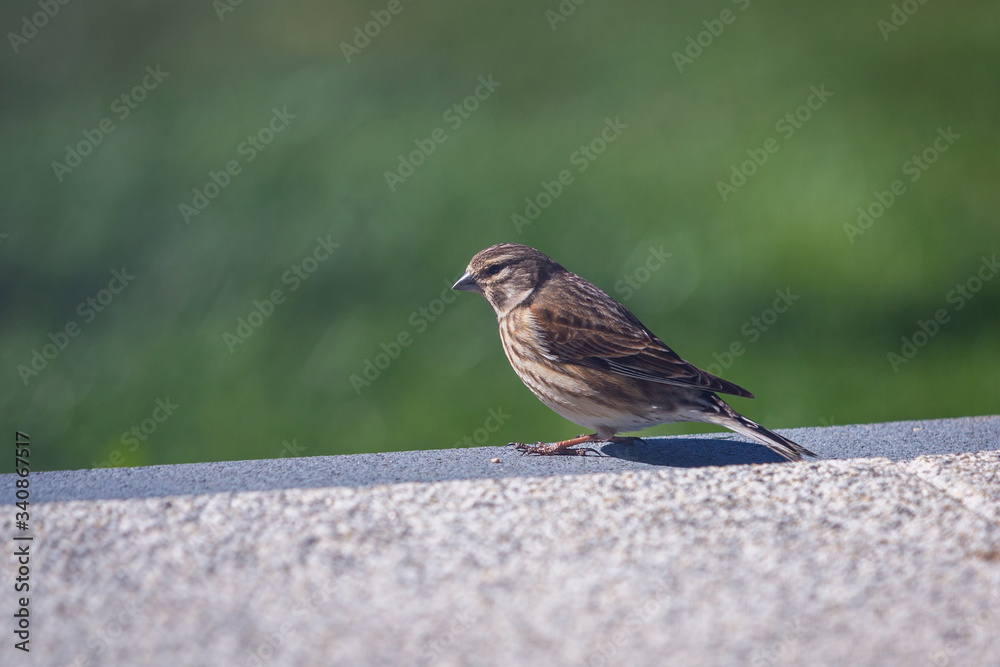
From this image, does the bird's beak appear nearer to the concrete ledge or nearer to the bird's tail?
the concrete ledge

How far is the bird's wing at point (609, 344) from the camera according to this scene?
16.2 ft

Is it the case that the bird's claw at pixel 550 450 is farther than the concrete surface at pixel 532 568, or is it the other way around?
the bird's claw at pixel 550 450

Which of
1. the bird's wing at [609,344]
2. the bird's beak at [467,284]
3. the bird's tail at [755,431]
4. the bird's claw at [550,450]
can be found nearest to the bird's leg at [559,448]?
the bird's claw at [550,450]

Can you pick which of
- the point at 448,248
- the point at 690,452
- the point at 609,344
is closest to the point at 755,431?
the point at 690,452

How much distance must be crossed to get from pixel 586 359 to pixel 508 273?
0.73 meters

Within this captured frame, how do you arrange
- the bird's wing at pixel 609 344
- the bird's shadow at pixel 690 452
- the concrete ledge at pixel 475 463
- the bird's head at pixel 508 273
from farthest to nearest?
the bird's head at pixel 508 273 < the bird's wing at pixel 609 344 < the bird's shadow at pixel 690 452 < the concrete ledge at pixel 475 463

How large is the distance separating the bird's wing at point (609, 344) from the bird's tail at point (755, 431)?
0.10 metres

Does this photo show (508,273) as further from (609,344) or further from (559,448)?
(559,448)

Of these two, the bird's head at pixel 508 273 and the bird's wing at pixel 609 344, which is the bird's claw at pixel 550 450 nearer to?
the bird's wing at pixel 609 344

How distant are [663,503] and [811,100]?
362 inches

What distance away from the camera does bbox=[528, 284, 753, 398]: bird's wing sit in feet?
16.2

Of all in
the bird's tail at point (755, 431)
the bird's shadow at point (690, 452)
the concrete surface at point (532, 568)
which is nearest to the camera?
the concrete surface at point (532, 568)

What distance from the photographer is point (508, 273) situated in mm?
5574

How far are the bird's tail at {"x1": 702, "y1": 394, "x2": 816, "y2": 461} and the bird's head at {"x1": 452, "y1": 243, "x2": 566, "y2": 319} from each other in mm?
1181
